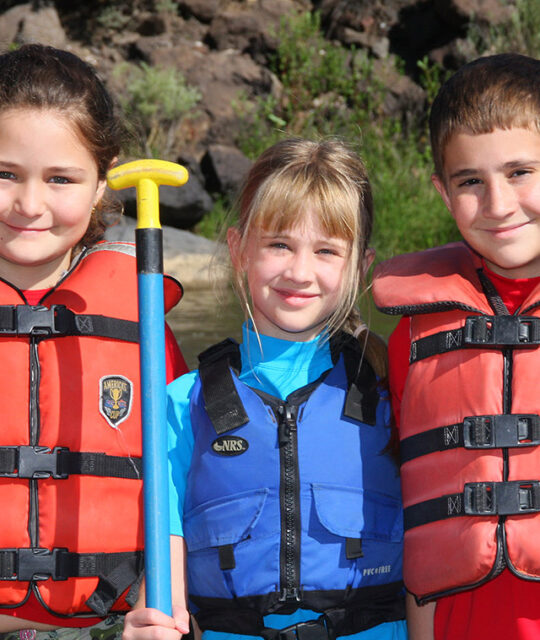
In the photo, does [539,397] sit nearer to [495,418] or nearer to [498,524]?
[495,418]

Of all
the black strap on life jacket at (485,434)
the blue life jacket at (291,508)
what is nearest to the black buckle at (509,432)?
the black strap on life jacket at (485,434)

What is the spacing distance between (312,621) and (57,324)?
1119mm

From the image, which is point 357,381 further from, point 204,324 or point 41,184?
point 204,324

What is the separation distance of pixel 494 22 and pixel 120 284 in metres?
15.7

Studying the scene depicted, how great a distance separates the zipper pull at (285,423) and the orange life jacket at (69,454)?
0.44 meters

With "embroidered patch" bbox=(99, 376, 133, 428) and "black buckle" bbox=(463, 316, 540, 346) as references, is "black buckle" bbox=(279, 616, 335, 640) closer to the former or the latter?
"embroidered patch" bbox=(99, 376, 133, 428)

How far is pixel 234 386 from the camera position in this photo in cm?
240

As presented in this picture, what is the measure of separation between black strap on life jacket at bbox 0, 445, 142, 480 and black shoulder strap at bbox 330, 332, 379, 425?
2.27 ft

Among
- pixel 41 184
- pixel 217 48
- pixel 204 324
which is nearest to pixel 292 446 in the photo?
pixel 41 184

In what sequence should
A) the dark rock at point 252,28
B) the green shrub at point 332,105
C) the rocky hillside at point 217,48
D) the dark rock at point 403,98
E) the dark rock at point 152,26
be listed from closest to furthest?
the green shrub at point 332,105 → the rocky hillside at point 217,48 → the dark rock at point 403,98 → the dark rock at point 252,28 → the dark rock at point 152,26

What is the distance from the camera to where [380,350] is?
257cm

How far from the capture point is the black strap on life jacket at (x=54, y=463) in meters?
2.34

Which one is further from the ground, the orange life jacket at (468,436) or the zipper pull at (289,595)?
the orange life jacket at (468,436)

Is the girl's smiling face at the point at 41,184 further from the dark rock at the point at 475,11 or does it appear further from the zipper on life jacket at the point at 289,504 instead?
the dark rock at the point at 475,11
